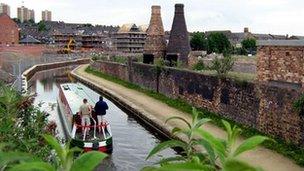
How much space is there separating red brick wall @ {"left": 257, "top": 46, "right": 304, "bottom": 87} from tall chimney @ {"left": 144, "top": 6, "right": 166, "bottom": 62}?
2167 cm

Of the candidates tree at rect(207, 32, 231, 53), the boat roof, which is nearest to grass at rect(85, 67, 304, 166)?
the boat roof

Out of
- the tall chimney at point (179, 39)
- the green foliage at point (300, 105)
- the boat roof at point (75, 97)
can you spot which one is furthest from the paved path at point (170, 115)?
the tall chimney at point (179, 39)

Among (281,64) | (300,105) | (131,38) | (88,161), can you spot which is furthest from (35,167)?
(131,38)

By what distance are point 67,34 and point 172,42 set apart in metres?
99.4

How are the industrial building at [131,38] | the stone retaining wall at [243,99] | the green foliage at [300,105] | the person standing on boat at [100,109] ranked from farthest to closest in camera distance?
1. the industrial building at [131,38]
2. the person standing on boat at [100,109]
3. the stone retaining wall at [243,99]
4. the green foliage at [300,105]

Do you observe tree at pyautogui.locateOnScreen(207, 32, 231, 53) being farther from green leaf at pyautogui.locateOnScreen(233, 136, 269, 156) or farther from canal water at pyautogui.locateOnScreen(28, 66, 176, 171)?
green leaf at pyautogui.locateOnScreen(233, 136, 269, 156)

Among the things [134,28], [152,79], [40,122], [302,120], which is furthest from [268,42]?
[134,28]

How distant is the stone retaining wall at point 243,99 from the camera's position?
16.2m

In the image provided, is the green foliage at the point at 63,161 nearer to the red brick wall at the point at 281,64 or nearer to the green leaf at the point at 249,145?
the green leaf at the point at 249,145

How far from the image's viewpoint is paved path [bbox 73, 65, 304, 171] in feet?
44.1

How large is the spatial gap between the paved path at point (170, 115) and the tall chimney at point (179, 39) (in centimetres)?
443

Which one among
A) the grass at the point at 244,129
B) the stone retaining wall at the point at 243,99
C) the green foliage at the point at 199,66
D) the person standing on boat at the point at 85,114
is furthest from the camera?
the green foliage at the point at 199,66

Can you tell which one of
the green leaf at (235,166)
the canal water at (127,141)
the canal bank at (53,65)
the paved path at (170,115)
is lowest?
the canal bank at (53,65)

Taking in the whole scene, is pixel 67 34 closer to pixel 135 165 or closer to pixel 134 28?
pixel 134 28
